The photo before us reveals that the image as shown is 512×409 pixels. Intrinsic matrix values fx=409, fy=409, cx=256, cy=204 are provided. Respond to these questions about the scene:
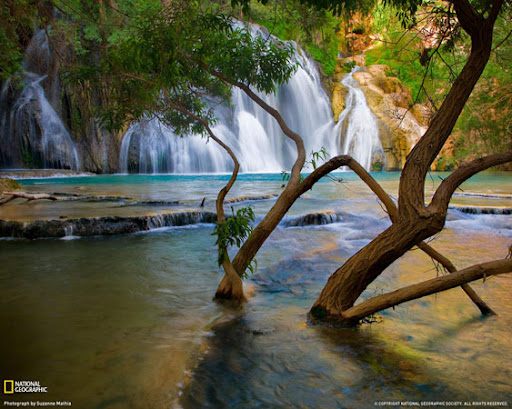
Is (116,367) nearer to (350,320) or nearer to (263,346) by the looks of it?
(263,346)

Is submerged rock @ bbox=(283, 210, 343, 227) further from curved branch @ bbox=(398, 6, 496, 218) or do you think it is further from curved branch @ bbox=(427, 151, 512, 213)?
curved branch @ bbox=(427, 151, 512, 213)

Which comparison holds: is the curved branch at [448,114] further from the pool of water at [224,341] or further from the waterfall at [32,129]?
the waterfall at [32,129]

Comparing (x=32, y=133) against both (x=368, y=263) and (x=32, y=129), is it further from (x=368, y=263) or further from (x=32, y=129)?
(x=368, y=263)

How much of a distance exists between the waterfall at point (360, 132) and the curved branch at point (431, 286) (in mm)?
30368

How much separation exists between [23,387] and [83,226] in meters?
6.31

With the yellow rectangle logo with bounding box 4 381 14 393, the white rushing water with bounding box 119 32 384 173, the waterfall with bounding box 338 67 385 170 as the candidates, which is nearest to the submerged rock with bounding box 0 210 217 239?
the yellow rectangle logo with bounding box 4 381 14 393

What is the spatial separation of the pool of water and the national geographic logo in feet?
0.22

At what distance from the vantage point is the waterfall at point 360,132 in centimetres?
3334

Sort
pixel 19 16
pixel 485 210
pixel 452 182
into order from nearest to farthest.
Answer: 1. pixel 452 182
2. pixel 19 16
3. pixel 485 210

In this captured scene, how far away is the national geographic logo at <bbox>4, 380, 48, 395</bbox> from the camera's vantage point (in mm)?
2887

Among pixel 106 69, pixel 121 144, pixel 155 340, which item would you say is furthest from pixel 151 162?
pixel 155 340

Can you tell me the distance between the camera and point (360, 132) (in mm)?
33906

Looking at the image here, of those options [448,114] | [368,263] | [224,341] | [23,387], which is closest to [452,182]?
[448,114]

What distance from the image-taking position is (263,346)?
145 inches
